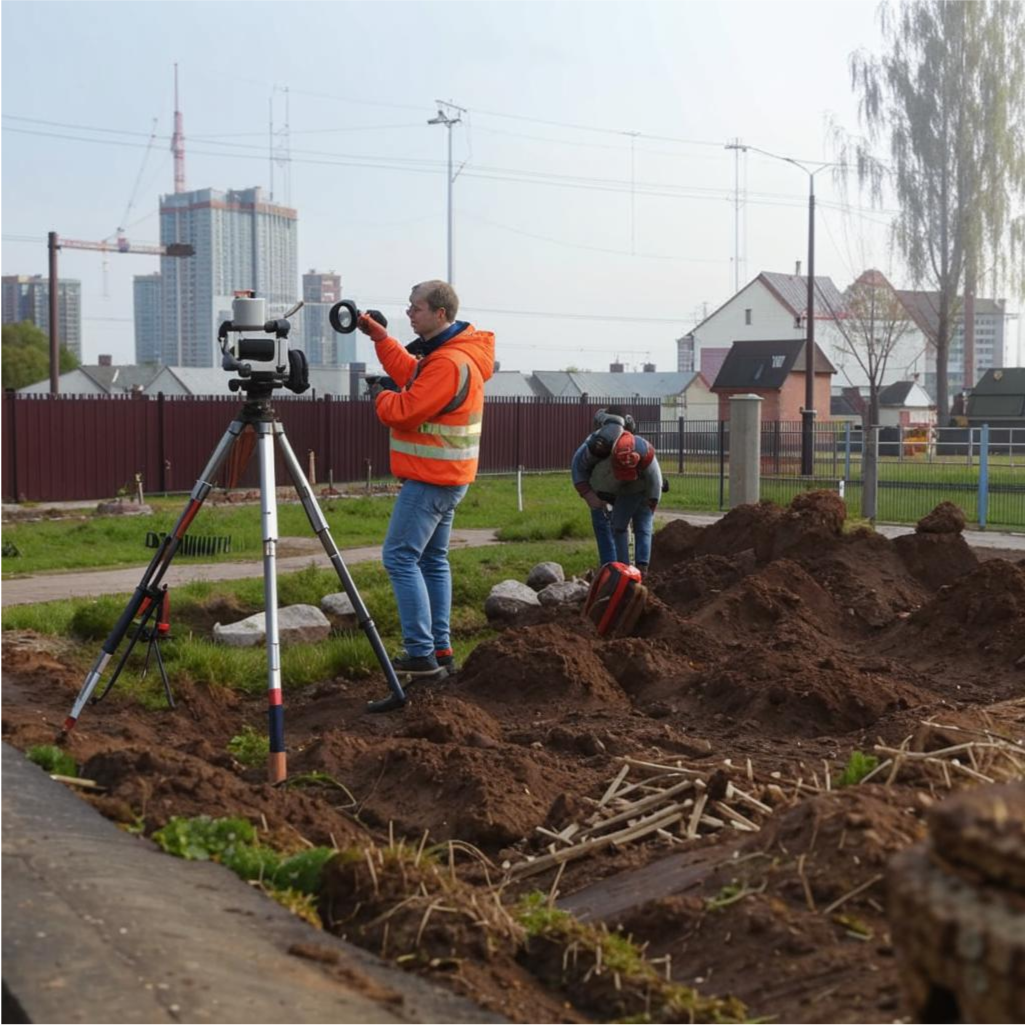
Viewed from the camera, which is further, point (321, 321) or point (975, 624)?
point (975, 624)

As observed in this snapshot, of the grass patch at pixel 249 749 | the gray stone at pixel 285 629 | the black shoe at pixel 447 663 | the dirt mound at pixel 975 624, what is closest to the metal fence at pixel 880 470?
the dirt mound at pixel 975 624

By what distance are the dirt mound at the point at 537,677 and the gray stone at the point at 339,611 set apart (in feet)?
7.28

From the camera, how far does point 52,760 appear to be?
563 cm

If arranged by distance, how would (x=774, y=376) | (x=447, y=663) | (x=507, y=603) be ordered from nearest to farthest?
1. (x=447, y=663)
2. (x=507, y=603)
3. (x=774, y=376)

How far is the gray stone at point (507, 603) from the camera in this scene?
11.5 metres

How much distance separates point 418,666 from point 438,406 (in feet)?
4.63

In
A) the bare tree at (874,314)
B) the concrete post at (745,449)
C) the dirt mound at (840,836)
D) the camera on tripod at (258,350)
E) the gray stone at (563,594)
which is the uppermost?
the bare tree at (874,314)

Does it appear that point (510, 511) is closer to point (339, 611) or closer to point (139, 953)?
point (339, 611)

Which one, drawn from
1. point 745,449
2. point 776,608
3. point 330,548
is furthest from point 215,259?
point 745,449

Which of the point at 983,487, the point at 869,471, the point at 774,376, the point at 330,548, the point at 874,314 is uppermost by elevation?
the point at 874,314

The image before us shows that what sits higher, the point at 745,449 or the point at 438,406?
the point at 438,406

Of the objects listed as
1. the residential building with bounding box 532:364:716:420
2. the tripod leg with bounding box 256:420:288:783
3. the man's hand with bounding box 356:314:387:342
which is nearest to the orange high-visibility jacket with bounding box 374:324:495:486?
the man's hand with bounding box 356:314:387:342

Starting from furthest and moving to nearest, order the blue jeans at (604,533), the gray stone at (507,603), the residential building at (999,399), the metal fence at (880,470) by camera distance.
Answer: the residential building at (999,399) → the metal fence at (880,470) → the blue jeans at (604,533) → the gray stone at (507,603)

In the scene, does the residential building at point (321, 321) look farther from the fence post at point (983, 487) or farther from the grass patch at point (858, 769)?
the fence post at point (983, 487)
